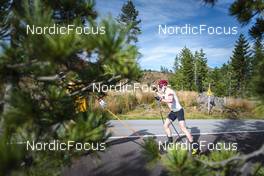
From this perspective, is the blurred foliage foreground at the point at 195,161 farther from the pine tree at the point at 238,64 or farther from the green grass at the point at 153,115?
the pine tree at the point at 238,64

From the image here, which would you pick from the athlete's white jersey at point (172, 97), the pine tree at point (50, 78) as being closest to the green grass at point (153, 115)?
the athlete's white jersey at point (172, 97)

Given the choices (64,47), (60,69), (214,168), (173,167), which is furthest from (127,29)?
(214,168)

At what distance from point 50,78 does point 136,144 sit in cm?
754

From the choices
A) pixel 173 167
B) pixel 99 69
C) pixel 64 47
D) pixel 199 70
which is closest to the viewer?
pixel 64 47

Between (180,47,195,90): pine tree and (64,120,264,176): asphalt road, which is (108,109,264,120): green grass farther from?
(180,47,195,90): pine tree

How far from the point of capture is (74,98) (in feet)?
8.57

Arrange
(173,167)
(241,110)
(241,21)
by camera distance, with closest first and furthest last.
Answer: (173,167) < (241,21) < (241,110)

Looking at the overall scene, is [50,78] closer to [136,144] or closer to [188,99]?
[136,144]

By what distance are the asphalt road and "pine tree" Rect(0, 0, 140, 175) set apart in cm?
34

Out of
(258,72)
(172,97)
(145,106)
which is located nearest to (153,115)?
(145,106)

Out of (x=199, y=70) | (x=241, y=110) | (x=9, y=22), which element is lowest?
(x=241, y=110)

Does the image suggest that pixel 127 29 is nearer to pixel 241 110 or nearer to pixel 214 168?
pixel 214 168

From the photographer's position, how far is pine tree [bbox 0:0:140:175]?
1.92 metres

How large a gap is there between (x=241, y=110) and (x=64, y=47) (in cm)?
2021
